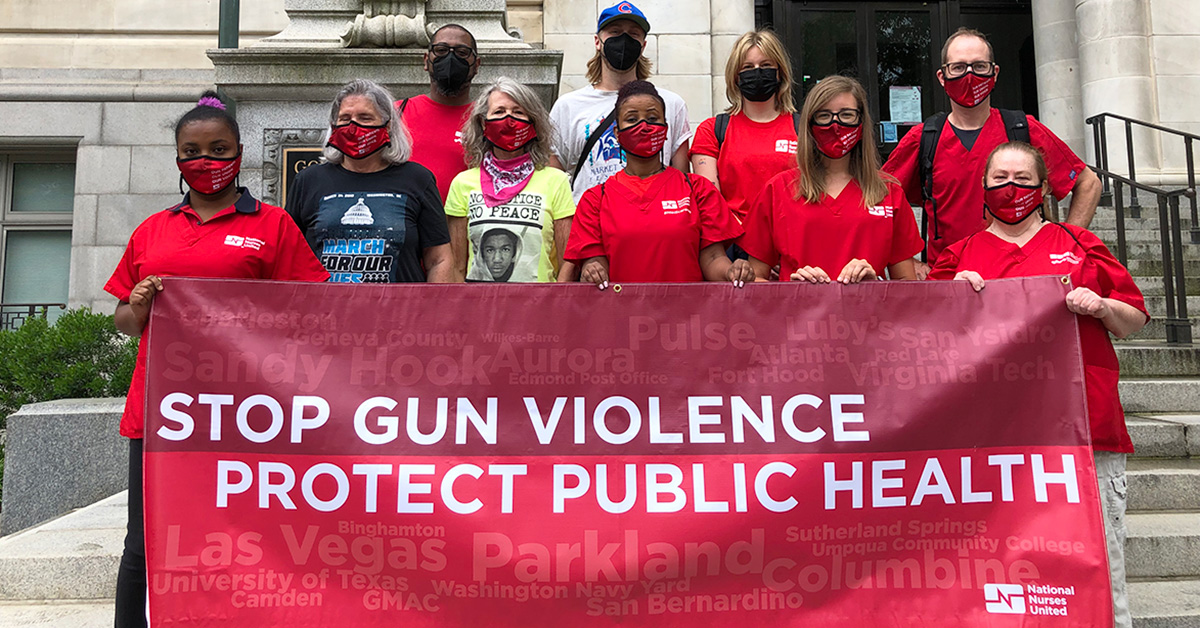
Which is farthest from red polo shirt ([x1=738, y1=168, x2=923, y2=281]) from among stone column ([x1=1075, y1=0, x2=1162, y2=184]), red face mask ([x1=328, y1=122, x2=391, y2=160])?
stone column ([x1=1075, y1=0, x2=1162, y2=184])

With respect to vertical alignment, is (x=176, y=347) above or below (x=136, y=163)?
below

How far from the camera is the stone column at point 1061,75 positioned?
40.5 ft

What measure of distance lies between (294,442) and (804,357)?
1.89 m

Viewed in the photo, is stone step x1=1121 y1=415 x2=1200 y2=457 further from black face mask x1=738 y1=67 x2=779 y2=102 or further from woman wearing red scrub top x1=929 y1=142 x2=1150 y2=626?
black face mask x1=738 y1=67 x2=779 y2=102

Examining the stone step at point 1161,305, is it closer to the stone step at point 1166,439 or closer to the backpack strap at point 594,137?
the stone step at point 1166,439

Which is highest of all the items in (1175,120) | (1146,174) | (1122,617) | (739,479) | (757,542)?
(1175,120)

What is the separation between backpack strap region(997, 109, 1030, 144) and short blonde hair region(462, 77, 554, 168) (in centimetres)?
217

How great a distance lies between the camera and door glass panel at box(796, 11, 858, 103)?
13492 mm

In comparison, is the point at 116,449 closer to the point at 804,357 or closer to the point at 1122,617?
the point at 804,357

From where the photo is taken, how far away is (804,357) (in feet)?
10.9

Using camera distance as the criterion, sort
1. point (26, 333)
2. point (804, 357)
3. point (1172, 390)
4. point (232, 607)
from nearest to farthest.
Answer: point (232, 607)
point (804, 357)
point (1172, 390)
point (26, 333)

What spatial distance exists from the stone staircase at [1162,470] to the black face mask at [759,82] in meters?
2.80

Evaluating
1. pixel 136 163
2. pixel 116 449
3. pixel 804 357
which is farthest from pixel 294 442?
pixel 136 163

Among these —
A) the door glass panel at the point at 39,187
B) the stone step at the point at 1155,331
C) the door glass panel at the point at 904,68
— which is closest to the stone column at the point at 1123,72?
the door glass panel at the point at 904,68
